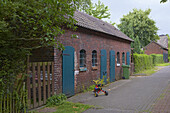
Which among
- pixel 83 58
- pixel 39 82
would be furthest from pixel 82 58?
pixel 39 82

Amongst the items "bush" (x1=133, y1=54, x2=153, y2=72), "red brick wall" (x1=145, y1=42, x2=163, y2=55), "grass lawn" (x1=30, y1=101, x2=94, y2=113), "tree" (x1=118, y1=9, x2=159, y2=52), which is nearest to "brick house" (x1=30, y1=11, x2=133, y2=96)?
"grass lawn" (x1=30, y1=101, x2=94, y2=113)

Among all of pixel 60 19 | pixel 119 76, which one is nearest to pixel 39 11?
pixel 60 19

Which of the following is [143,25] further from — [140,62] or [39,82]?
[39,82]

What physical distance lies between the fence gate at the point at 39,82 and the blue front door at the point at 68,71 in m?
0.97

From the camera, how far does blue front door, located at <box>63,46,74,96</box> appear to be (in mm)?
8484

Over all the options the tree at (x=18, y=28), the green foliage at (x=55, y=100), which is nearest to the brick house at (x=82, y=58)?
the green foliage at (x=55, y=100)

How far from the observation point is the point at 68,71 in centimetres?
879

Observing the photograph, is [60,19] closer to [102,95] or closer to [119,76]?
[102,95]

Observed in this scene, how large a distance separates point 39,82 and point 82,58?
4.03 meters

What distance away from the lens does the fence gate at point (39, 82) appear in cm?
656

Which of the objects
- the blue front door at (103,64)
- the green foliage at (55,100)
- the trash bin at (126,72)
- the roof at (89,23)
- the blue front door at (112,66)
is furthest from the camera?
the trash bin at (126,72)

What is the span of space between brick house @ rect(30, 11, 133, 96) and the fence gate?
365 mm

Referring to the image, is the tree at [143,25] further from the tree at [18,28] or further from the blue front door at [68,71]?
the tree at [18,28]

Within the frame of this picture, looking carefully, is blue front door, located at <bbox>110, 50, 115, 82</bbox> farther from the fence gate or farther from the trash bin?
the fence gate
